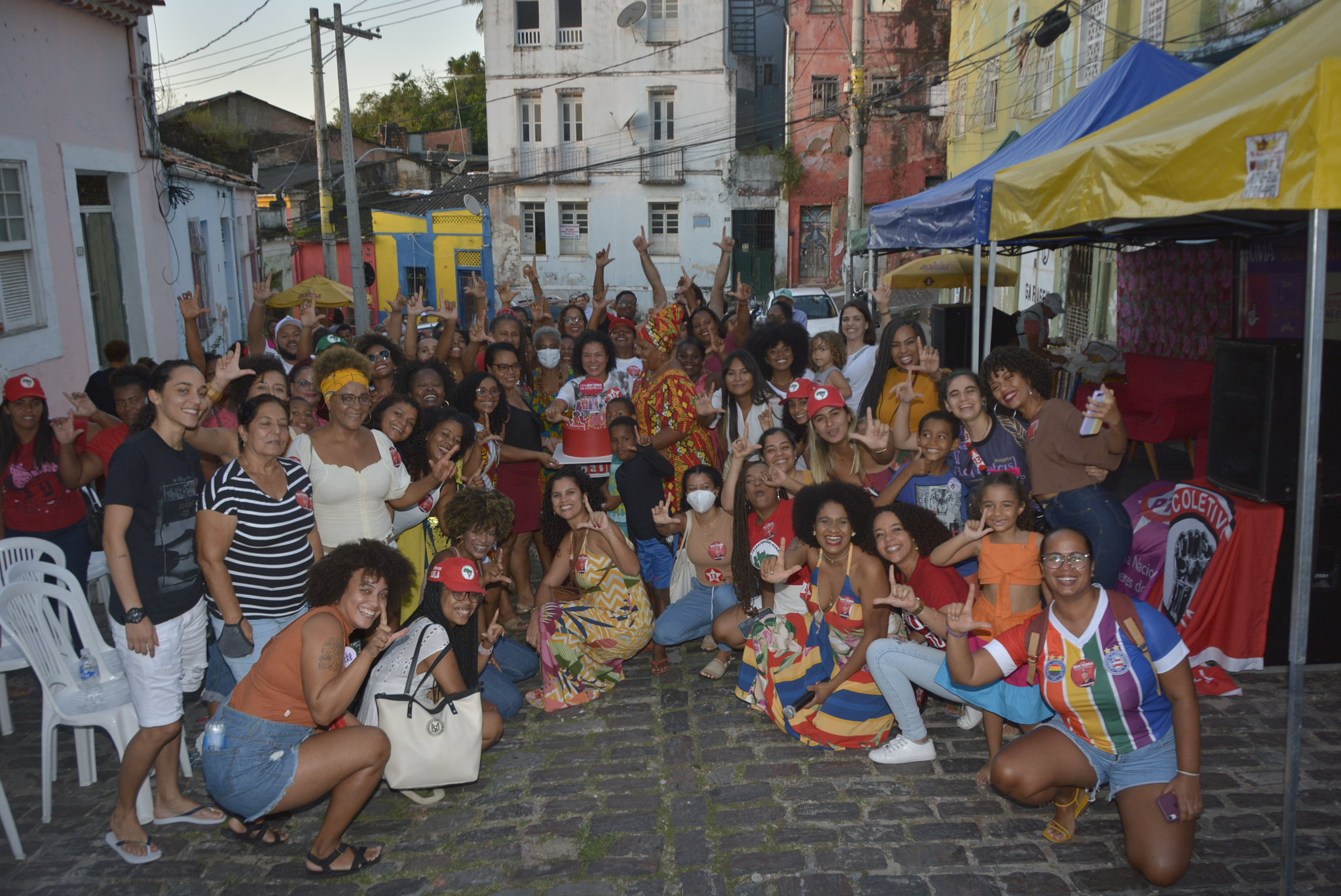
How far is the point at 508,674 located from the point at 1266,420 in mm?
4097

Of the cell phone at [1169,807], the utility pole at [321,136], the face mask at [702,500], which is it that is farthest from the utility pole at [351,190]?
the cell phone at [1169,807]

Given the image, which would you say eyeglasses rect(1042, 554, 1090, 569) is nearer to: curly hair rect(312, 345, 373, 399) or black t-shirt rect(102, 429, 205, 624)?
curly hair rect(312, 345, 373, 399)

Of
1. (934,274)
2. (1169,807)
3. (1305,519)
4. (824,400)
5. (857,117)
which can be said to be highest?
(857,117)

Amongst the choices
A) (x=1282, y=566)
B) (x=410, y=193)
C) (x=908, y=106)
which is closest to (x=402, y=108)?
(x=410, y=193)

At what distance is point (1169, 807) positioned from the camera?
3.53 m

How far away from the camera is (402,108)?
149 ft

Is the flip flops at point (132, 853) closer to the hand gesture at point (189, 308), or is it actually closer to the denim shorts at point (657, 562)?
the denim shorts at point (657, 562)

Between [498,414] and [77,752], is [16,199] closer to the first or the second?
[498,414]

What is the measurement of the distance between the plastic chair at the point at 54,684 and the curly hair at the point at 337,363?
149 centimetres

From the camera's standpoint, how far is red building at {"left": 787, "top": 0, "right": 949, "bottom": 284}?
30.8 metres

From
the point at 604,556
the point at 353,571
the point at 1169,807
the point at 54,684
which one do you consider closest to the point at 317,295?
the point at 604,556

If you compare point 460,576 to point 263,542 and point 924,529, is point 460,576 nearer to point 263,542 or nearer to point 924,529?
point 263,542

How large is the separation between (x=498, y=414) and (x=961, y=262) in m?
7.73

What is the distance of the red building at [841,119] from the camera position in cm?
3084
